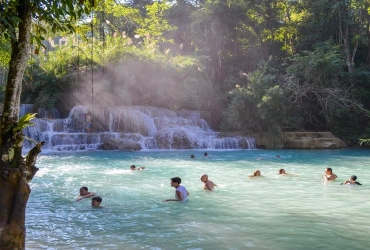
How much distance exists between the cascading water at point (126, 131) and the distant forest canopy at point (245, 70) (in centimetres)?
192

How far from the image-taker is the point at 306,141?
78.2 feet

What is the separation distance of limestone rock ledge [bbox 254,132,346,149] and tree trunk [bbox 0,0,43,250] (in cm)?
2130

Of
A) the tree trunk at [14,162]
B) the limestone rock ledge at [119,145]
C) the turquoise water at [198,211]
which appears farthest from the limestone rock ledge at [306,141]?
the tree trunk at [14,162]

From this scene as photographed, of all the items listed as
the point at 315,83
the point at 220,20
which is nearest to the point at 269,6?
the point at 220,20

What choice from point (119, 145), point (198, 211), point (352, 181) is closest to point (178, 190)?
point (198, 211)

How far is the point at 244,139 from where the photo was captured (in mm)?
23859

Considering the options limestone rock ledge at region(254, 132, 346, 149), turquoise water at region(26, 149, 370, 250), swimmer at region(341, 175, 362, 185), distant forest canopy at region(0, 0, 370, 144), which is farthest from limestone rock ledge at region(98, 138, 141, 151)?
swimmer at region(341, 175, 362, 185)

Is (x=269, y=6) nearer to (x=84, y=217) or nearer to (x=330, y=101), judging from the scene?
(x=330, y=101)

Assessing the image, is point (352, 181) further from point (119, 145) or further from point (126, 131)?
point (126, 131)

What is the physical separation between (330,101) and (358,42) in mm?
7767

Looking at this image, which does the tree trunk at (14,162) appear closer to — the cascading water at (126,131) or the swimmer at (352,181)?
the swimmer at (352,181)

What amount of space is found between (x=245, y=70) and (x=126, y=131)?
13650mm

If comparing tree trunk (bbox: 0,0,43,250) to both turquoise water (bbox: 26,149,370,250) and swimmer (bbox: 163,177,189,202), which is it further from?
swimmer (bbox: 163,177,189,202)

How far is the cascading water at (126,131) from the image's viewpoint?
20.9 metres
